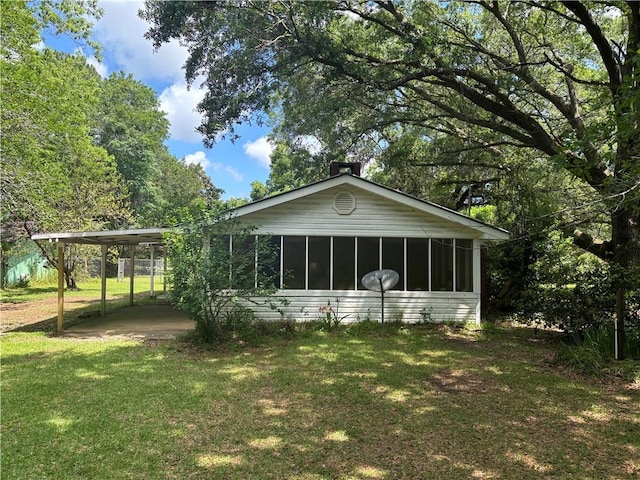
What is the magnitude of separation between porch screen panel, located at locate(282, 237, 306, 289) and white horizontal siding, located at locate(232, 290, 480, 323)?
222 mm

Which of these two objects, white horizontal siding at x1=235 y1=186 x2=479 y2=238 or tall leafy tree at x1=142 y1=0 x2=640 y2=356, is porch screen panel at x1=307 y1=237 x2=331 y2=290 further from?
tall leafy tree at x1=142 y1=0 x2=640 y2=356

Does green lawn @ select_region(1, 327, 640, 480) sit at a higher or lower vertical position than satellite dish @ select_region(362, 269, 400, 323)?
Result: lower

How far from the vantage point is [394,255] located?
10344 millimetres

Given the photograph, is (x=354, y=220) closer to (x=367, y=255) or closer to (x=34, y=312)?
(x=367, y=255)

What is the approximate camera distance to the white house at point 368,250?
32.7 feet

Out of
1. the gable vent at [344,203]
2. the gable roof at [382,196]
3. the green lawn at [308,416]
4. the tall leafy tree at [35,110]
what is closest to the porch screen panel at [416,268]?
the gable roof at [382,196]

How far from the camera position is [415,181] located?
15609mm

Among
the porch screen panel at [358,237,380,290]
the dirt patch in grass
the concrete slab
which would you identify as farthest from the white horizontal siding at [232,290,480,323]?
the dirt patch in grass

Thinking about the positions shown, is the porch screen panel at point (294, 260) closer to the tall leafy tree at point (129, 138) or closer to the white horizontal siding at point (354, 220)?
the white horizontal siding at point (354, 220)

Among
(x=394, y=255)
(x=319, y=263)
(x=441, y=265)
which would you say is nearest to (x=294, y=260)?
(x=319, y=263)

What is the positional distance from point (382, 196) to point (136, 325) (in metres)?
6.86

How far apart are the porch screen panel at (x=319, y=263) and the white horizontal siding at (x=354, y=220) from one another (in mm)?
230

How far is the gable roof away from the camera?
9.65 metres

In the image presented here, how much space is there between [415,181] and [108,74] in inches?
1297
